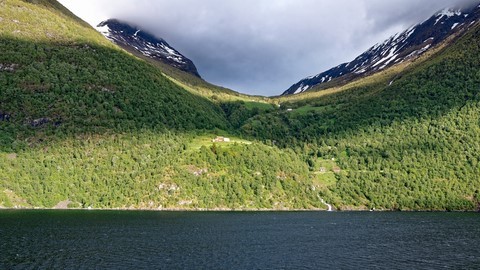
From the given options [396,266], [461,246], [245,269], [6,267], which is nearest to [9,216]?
[6,267]

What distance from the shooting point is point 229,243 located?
103 m

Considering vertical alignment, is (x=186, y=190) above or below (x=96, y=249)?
above

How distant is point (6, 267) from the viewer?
70000 millimetres

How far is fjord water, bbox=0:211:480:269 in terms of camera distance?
79.4 meters

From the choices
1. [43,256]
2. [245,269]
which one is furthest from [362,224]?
[43,256]

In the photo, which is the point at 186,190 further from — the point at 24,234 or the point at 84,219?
the point at 24,234

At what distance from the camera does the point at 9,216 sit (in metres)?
140

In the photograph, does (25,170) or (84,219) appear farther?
(25,170)

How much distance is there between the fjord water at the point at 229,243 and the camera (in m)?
79.4

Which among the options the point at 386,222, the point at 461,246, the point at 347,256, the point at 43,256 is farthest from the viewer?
the point at 386,222

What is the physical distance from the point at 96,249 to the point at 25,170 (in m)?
119

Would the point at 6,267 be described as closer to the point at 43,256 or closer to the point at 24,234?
the point at 43,256

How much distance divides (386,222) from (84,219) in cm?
10444

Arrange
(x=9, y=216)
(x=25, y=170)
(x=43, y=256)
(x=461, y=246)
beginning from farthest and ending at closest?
(x=25, y=170) < (x=9, y=216) < (x=461, y=246) < (x=43, y=256)
